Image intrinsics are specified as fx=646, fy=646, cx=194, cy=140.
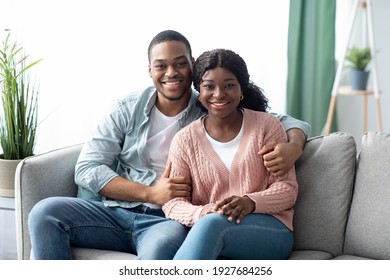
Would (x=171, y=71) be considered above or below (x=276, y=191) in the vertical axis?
above

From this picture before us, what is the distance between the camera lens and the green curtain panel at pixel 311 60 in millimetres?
3492

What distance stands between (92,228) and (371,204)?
0.88 m

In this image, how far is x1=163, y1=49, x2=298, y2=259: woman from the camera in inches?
72.2

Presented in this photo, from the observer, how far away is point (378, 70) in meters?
3.71

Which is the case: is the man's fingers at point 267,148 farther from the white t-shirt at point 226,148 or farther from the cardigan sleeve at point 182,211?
the cardigan sleeve at point 182,211

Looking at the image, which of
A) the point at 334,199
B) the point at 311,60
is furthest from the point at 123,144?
the point at 311,60

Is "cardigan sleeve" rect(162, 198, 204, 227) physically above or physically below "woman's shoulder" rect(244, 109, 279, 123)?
below

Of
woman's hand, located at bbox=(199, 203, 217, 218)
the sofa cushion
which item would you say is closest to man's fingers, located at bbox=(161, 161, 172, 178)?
woman's hand, located at bbox=(199, 203, 217, 218)

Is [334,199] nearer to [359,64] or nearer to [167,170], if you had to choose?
[167,170]

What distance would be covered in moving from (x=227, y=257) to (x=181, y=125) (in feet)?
1.84

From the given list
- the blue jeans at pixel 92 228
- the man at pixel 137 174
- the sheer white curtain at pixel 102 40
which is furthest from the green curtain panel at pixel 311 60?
the blue jeans at pixel 92 228

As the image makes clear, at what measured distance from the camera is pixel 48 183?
2180mm

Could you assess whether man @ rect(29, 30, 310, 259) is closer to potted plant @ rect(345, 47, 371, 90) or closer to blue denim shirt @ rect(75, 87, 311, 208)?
blue denim shirt @ rect(75, 87, 311, 208)

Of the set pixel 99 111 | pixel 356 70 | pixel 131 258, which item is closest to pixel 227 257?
pixel 131 258
